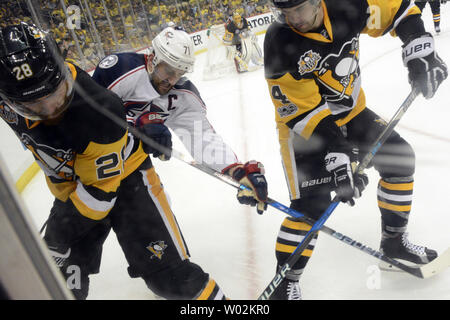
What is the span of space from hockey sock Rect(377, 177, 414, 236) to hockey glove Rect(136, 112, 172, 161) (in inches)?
31.8

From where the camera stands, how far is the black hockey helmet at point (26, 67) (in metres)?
0.70

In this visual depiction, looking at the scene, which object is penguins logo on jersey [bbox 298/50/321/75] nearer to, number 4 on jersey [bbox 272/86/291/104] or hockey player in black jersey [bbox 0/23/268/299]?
number 4 on jersey [bbox 272/86/291/104]

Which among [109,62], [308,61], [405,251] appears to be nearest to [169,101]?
[109,62]

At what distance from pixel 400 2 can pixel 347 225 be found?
36.8 inches

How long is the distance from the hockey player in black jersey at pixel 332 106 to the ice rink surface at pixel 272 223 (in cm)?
17

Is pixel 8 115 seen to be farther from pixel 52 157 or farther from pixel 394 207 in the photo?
pixel 394 207

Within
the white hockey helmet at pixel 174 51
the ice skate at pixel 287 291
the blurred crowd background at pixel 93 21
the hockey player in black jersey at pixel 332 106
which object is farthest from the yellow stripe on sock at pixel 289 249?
the blurred crowd background at pixel 93 21

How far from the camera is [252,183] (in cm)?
119

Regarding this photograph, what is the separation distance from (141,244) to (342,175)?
0.65 metres

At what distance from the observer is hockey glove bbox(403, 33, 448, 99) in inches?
46.5

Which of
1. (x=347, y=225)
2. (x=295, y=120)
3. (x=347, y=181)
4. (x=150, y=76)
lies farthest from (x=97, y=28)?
(x=347, y=225)

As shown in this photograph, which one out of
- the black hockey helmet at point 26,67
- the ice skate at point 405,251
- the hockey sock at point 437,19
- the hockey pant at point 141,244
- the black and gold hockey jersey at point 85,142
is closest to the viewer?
the black hockey helmet at point 26,67

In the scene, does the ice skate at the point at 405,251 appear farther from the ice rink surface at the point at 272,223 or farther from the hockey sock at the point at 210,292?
the hockey sock at the point at 210,292
